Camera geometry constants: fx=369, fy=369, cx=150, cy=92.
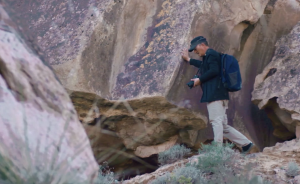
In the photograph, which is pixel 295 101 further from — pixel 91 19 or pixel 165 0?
pixel 91 19

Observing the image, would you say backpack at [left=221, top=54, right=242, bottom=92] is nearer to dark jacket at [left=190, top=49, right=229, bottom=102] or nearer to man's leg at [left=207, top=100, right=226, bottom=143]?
dark jacket at [left=190, top=49, right=229, bottom=102]

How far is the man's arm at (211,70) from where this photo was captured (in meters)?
4.35

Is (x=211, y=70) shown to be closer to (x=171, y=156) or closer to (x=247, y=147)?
(x=247, y=147)

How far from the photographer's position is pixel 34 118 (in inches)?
78.0

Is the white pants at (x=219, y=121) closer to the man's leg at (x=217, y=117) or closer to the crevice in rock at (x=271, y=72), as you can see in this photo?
the man's leg at (x=217, y=117)

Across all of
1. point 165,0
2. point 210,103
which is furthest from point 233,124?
point 165,0

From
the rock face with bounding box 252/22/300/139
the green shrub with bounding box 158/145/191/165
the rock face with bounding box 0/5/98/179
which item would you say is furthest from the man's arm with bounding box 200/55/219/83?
the rock face with bounding box 0/5/98/179

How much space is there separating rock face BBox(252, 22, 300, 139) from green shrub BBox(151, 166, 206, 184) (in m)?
1.94

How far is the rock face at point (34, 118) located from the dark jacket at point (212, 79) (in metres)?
2.50

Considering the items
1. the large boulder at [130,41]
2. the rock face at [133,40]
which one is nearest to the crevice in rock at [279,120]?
the rock face at [133,40]

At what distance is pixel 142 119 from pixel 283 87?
79.7 inches

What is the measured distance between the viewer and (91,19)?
490 cm

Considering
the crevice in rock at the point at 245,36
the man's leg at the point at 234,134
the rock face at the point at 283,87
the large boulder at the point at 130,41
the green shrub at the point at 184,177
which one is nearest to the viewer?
the green shrub at the point at 184,177

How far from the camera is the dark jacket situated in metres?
4.37
